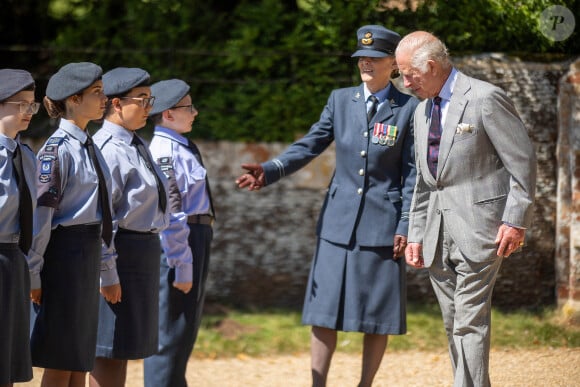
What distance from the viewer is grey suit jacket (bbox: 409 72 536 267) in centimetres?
468

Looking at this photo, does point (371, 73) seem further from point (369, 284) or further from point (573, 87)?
point (573, 87)

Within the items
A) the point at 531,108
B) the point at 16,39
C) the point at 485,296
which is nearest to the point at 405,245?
the point at 485,296

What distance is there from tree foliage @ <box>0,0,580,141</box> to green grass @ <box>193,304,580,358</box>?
171 centimetres

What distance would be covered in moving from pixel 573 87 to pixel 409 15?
1580 millimetres

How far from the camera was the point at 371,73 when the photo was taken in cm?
557

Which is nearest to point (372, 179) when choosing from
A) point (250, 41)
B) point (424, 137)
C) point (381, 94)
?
point (381, 94)

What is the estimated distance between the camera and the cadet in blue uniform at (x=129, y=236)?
15.8ft

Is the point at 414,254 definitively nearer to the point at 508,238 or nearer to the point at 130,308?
the point at 508,238

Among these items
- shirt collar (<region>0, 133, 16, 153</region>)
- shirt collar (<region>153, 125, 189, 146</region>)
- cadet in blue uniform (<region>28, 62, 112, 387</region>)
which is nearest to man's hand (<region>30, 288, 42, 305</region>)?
cadet in blue uniform (<region>28, 62, 112, 387</region>)

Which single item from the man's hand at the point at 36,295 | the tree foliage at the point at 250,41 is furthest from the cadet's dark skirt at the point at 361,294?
the tree foliage at the point at 250,41

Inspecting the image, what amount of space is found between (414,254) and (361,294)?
0.50 m

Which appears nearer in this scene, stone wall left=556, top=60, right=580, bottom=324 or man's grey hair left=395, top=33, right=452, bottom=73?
man's grey hair left=395, top=33, right=452, bottom=73

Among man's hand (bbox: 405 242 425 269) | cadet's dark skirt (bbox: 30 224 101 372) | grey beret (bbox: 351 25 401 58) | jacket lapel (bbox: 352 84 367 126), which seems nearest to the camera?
cadet's dark skirt (bbox: 30 224 101 372)

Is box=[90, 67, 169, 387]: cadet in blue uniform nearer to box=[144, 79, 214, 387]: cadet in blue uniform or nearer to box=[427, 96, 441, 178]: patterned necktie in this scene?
box=[144, 79, 214, 387]: cadet in blue uniform
